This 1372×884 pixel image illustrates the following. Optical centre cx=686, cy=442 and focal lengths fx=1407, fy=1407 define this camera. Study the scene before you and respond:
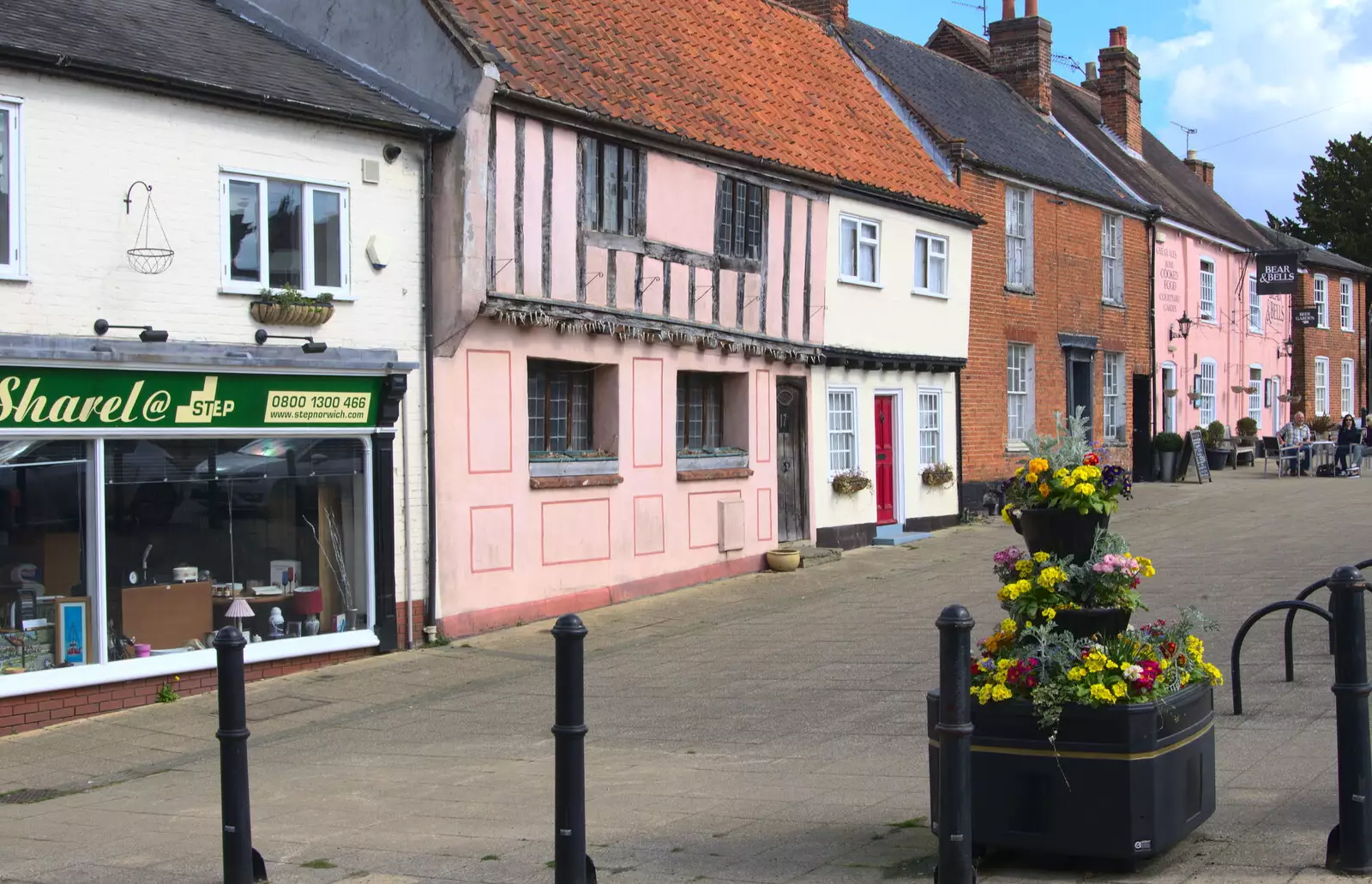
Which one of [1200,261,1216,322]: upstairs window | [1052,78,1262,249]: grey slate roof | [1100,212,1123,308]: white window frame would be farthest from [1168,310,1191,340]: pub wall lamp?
[1100,212,1123,308]: white window frame

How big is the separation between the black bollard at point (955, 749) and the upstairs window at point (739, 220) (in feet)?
44.2

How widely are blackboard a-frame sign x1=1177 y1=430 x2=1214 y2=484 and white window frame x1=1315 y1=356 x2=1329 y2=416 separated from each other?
41.0ft

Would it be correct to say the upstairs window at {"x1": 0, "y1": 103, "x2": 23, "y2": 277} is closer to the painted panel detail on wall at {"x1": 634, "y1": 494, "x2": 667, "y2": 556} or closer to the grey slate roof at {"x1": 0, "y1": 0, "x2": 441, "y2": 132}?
the grey slate roof at {"x1": 0, "y1": 0, "x2": 441, "y2": 132}

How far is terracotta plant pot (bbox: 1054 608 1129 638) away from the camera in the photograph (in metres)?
6.20

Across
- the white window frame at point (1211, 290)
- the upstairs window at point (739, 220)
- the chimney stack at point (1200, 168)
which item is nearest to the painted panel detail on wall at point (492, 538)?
the upstairs window at point (739, 220)

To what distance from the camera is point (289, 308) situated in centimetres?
1337

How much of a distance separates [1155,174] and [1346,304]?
1297 cm

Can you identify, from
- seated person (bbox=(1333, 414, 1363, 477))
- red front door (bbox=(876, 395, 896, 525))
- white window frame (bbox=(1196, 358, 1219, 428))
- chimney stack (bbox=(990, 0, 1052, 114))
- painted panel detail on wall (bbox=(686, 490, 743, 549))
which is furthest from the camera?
white window frame (bbox=(1196, 358, 1219, 428))

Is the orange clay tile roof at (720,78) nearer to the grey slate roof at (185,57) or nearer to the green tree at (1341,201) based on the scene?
the grey slate roof at (185,57)

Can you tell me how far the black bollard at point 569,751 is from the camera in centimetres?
559

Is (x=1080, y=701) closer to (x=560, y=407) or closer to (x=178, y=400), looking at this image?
(x=178, y=400)

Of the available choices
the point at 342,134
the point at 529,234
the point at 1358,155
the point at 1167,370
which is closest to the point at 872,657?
the point at 529,234

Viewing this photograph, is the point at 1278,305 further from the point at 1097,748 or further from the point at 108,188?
the point at 1097,748

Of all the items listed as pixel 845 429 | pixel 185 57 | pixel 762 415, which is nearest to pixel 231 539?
pixel 185 57
